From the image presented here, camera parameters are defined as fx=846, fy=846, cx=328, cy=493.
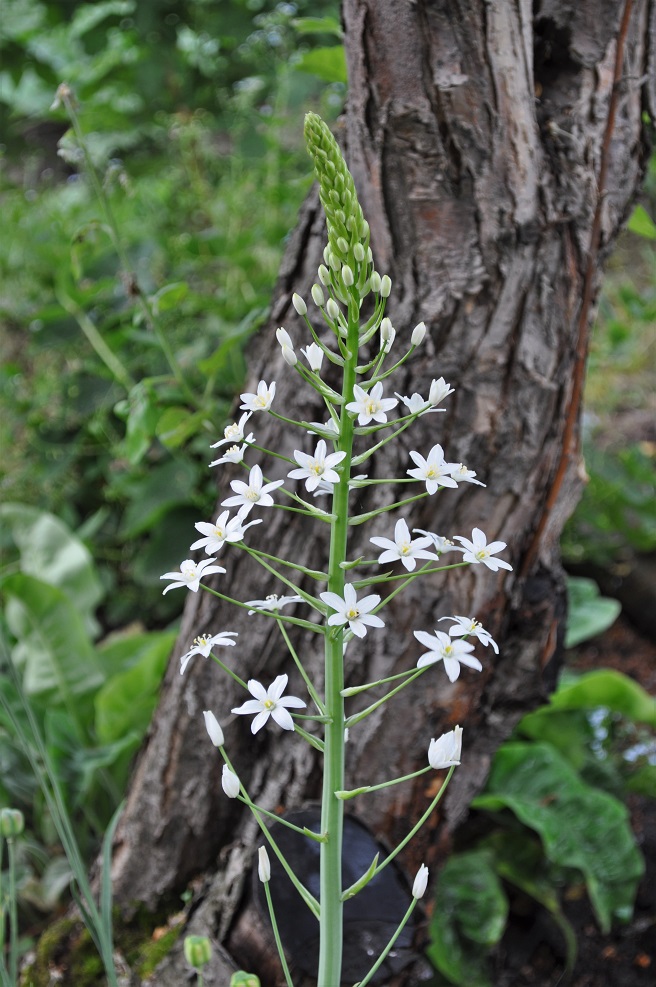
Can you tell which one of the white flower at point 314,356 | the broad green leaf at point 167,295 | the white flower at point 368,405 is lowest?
the broad green leaf at point 167,295

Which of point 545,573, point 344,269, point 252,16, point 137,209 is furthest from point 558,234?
point 137,209

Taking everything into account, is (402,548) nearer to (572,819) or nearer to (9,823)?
(9,823)

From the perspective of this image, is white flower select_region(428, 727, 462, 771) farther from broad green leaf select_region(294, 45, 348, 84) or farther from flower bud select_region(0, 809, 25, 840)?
broad green leaf select_region(294, 45, 348, 84)

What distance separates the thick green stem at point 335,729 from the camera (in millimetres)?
765

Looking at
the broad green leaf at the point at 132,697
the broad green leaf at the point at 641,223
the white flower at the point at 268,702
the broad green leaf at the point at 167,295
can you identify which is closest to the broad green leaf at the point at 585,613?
the broad green leaf at the point at 641,223

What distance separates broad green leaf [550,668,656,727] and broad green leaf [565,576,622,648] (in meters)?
0.15

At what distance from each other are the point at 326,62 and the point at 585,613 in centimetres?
140

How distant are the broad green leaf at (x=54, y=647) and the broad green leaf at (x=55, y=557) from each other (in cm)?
21

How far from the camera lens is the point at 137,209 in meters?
3.66

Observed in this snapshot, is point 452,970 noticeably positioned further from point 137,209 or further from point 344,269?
point 137,209

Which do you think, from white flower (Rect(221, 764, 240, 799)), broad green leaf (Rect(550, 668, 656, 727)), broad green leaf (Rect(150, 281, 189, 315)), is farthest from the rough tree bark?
white flower (Rect(221, 764, 240, 799))

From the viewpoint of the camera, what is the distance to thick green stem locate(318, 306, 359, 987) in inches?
30.1

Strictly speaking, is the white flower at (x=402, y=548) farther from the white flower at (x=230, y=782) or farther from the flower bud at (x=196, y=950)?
the flower bud at (x=196, y=950)

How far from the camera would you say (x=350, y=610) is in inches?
28.6
